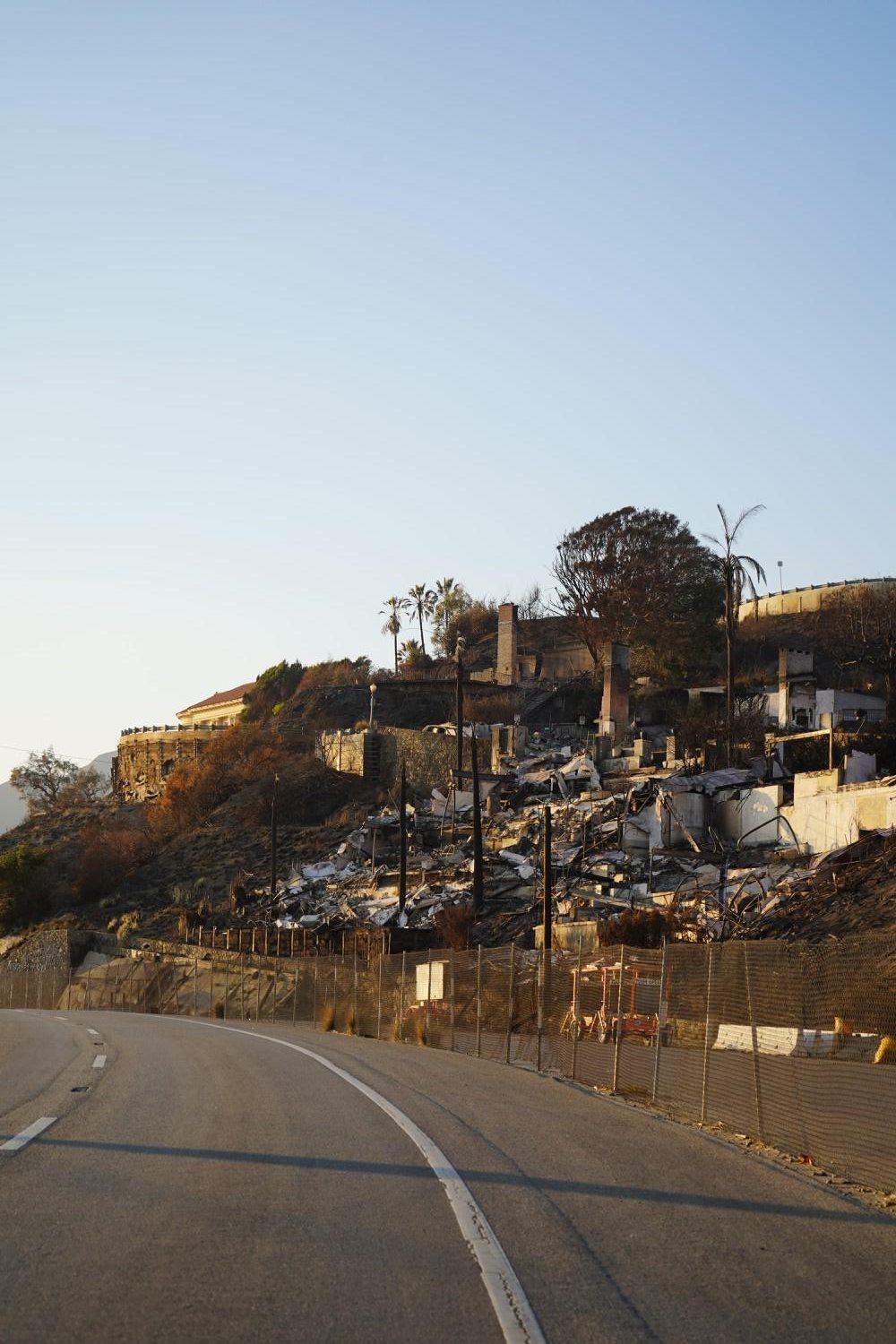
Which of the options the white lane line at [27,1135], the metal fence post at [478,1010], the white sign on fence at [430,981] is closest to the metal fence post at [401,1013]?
the white sign on fence at [430,981]

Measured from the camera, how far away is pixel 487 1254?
25.3 feet

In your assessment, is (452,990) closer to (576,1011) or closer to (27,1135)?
(576,1011)

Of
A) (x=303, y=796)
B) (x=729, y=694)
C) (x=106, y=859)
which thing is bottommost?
(x=106, y=859)

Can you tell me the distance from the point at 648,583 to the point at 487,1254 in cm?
8141

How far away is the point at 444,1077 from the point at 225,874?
6152 centimetres

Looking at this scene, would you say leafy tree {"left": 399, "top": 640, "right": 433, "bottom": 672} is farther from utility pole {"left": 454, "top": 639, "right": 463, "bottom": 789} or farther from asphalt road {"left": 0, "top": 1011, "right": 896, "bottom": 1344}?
asphalt road {"left": 0, "top": 1011, "right": 896, "bottom": 1344}

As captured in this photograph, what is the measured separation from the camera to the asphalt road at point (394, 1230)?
6.42 m

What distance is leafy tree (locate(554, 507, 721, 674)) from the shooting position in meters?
86.9

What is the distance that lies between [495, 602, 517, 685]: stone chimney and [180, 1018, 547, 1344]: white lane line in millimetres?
84140

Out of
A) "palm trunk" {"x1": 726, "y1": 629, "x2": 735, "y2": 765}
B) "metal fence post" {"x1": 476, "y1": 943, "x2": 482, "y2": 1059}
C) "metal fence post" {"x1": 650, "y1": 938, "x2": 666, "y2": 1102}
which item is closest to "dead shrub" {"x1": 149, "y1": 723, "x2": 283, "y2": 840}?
"palm trunk" {"x1": 726, "y1": 629, "x2": 735, "y2": 765}

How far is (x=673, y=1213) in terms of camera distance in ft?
30.6

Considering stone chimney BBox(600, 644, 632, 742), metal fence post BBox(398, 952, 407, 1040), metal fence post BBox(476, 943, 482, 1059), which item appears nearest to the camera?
metal fence post BBox(476, 943, 482, 1059)

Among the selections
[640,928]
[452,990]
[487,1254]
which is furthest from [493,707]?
[487,1254]

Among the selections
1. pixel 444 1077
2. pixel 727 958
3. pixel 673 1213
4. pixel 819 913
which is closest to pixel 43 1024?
pixel 444 1077
